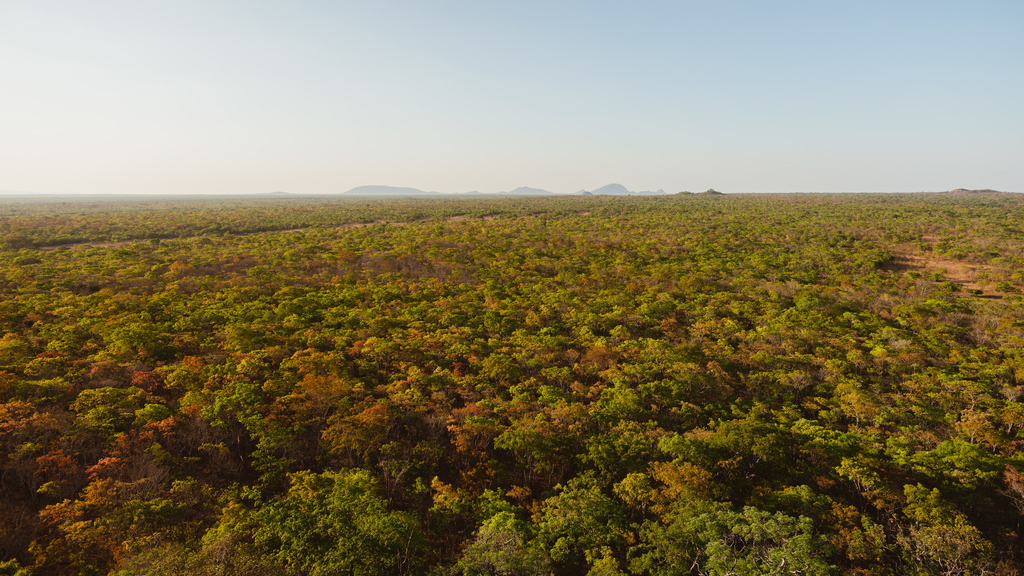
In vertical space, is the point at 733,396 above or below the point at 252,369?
below

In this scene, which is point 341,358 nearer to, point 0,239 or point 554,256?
point 554,256

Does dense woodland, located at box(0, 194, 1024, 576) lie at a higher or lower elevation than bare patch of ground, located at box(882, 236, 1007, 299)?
lower

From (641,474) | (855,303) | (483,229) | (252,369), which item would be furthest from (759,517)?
(483,229)

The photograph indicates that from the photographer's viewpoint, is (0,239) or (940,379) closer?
(940,379)

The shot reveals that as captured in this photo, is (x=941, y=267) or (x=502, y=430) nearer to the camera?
(x=502, y=430)

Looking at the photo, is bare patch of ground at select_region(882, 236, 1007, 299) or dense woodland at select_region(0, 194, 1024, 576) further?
bare patch of ground at select_region(882, 236, 1007, 299)

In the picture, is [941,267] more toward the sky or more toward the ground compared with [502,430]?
Answer: more toward the sky

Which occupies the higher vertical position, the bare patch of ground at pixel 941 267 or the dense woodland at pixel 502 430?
the bare patch of ground at pixel 941 267

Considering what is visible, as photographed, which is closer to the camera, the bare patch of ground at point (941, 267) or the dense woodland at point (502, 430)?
the dense woodland at point (502, 430)
